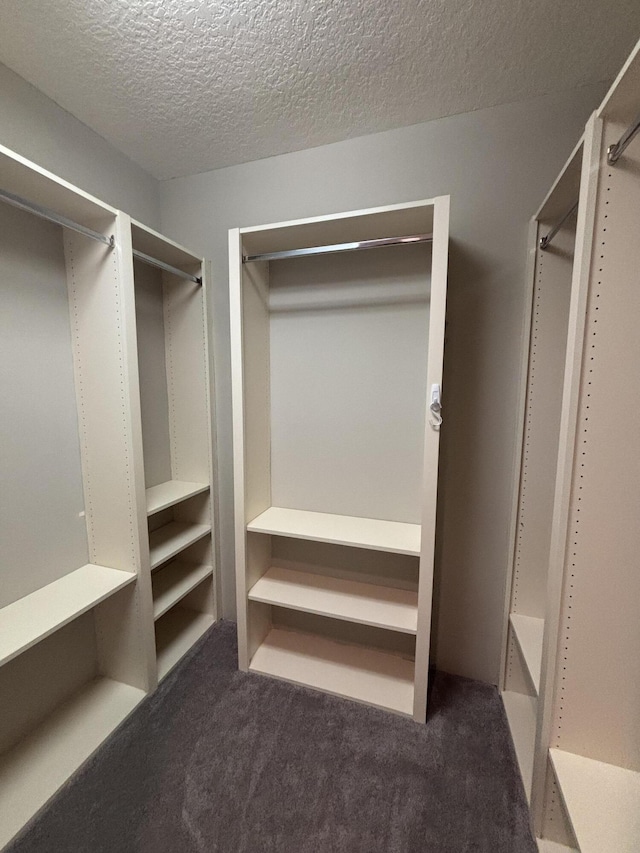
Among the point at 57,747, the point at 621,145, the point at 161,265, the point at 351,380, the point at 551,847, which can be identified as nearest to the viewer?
the point at 621,145

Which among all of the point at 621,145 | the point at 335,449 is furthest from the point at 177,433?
the point at 621,145

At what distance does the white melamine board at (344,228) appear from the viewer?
1342 mm

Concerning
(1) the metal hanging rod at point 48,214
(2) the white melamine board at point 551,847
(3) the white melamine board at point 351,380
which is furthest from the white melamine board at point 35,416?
(2) the white melamine board at point 551,847

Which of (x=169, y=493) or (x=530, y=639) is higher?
(x=169, y=493)

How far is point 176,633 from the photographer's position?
2.02 meters

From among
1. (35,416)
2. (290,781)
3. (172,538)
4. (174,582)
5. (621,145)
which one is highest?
(621,145)

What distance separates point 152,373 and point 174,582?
1.22 meters

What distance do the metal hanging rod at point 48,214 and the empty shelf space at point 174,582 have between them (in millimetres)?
1720

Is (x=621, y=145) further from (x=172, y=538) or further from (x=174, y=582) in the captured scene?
(x=174, y=582)

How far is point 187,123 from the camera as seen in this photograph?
1.55 metres

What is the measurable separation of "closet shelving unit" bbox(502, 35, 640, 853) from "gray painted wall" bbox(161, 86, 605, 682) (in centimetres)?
62

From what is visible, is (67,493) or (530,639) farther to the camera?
(67,493)

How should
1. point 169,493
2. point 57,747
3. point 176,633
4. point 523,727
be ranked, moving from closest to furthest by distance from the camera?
point 57,747, point 523,727, point 169,493, point 176,633

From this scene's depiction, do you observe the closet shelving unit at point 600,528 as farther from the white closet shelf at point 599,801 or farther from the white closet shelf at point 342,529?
the white closet shelf at point 342,529
